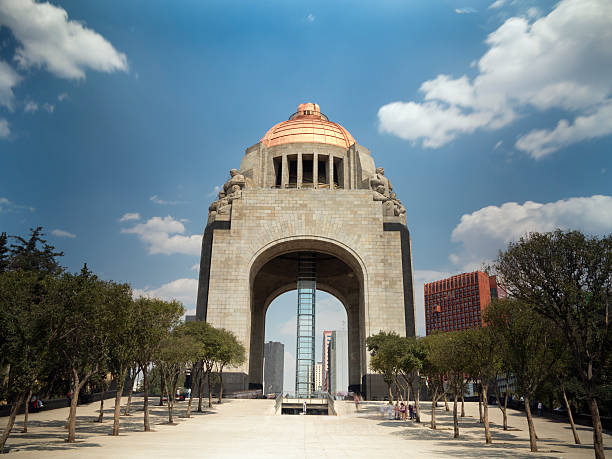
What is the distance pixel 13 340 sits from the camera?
1096 cm

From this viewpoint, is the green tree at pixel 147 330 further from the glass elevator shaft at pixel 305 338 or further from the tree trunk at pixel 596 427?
the glass elevator shaft at pixel 305 338

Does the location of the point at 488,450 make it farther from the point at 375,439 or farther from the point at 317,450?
the point at 317,450

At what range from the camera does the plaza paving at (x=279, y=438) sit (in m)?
11.7

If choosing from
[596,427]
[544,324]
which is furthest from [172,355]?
[596,427]

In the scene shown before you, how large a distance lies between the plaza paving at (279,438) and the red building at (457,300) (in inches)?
3331

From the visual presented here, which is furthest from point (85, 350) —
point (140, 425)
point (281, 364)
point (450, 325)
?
point (281, 364)

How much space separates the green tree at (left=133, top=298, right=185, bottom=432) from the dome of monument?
95.9 ft

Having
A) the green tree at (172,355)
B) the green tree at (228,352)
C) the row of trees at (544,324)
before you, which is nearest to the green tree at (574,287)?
the row of trees at (544,324)

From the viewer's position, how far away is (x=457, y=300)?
4387 inches

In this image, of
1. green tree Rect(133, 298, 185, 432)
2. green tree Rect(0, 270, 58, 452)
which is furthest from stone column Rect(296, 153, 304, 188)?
green tree Rect(0, 270, 58, 452)

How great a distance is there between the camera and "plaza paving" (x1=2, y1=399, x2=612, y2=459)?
38.4ft

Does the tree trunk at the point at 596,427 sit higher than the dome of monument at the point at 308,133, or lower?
lower

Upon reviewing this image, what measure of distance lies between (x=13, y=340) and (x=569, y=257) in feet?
51.2

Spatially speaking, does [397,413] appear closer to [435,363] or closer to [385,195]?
[435,363]
